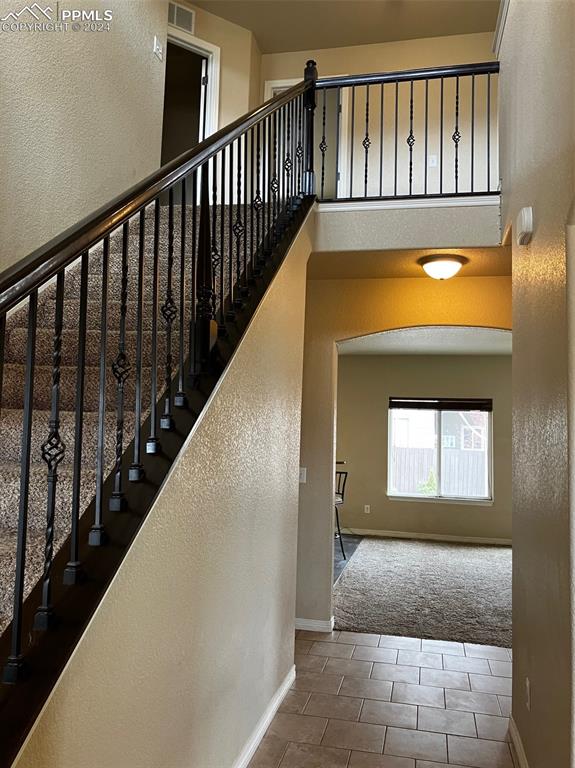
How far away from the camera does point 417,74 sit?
3801 millimetres

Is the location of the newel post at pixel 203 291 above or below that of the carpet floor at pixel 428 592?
above

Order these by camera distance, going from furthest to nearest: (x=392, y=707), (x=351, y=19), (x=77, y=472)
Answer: (x=351, y=19), (x=392, y=707), (x=77, y=472)

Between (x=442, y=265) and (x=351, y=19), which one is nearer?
(x=442, y=265)

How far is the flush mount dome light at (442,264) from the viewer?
3896 millimetres

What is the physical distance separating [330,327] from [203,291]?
2.66 meters

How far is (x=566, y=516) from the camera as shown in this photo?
1822 millimetres

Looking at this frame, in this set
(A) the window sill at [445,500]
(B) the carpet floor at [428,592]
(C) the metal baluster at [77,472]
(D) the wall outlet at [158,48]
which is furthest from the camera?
(A) the window sill at [445,500]

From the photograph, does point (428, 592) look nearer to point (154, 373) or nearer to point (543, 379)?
point (543, 379)

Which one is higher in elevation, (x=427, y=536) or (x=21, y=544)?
(x=21, y=544)

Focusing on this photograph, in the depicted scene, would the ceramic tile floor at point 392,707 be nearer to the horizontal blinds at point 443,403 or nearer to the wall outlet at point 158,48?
the wall outlet at point 158,48

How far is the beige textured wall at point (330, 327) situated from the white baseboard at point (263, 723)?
1159mm

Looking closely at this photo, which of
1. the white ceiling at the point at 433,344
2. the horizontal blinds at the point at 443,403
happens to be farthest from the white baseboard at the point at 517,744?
the horizontal blinds at the point at 443,403

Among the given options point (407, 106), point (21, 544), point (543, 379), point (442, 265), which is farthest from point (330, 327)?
point (21, 544)

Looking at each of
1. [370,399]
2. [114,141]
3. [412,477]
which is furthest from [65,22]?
[412,477]
